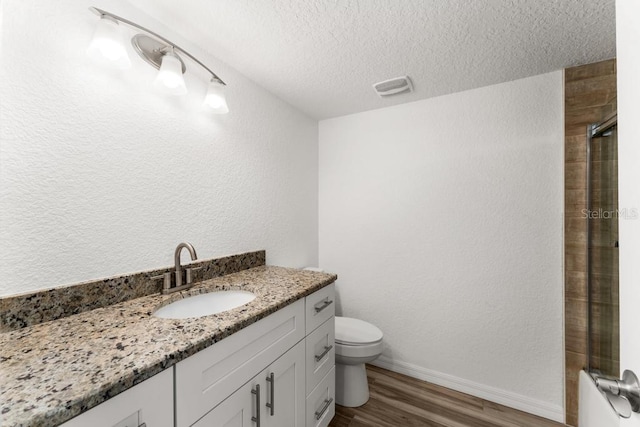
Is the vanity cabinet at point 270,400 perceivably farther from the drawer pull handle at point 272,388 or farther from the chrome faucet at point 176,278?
the chrome faucet at point 176,278

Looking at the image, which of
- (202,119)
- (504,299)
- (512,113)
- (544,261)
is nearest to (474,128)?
(512,113)

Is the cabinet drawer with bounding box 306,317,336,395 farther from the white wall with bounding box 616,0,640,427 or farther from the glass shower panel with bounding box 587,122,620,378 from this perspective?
the glass shower panel with bounding box 587,122,620,378

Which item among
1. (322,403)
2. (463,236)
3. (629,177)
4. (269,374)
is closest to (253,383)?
(269,374)

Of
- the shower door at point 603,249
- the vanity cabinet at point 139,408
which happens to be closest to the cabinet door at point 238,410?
the vanity cabinet at point 139,408

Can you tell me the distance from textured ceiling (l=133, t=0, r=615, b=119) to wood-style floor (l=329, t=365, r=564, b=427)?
2174mm

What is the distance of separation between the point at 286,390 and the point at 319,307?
400mm

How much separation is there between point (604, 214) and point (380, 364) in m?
1.78

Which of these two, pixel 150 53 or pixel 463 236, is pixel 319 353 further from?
pixel 150 53

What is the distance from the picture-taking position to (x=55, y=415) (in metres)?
0.47

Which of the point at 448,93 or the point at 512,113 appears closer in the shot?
the point at 512,113

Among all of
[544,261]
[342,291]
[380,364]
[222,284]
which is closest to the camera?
[222,284]

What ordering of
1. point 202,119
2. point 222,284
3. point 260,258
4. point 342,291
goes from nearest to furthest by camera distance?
1. point 222,284
2. point 202,119
3. point 260,258
4. point 342,291

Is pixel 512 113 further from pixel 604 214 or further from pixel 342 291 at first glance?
pixel 342 291

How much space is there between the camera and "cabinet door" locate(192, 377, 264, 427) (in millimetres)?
792
